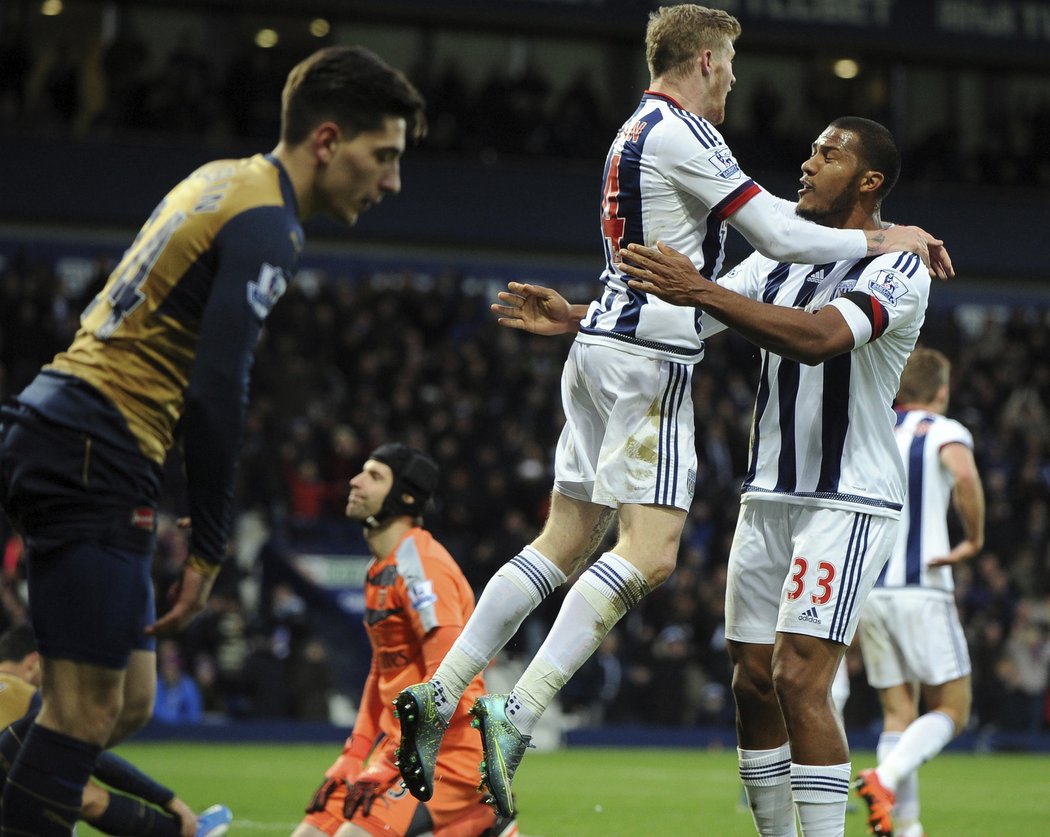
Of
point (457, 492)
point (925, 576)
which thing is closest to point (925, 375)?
point (925, 576)

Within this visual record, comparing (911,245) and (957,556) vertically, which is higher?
(911,245)

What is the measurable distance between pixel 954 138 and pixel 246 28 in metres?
13.0

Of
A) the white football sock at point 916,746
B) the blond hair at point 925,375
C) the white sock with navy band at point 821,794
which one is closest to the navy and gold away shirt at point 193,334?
the white sock with navy band at point 821,794

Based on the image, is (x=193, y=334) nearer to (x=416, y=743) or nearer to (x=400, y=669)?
(x=416, y=743)

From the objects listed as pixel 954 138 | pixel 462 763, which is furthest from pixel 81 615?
pixel 954 138

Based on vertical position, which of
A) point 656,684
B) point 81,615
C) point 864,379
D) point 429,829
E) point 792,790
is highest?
point 864,379

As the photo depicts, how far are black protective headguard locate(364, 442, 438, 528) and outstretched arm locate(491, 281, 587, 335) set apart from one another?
3.20 feet

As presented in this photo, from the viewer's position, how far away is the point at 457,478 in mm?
18578

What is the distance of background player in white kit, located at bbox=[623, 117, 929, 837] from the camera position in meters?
5.02

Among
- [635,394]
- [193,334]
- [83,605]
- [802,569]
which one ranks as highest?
[193,334]

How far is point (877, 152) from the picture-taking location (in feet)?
17.5

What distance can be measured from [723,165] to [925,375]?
3.81 m

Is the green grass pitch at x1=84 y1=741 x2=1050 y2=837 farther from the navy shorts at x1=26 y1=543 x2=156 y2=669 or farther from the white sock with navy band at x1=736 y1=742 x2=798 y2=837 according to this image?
the navy shorts at x1=26 y1=543 x2=156 y2=669

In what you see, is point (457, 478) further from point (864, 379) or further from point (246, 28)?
point (864, 379)
